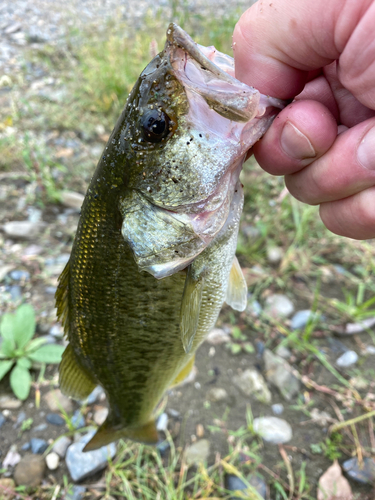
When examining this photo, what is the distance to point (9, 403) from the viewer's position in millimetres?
2352

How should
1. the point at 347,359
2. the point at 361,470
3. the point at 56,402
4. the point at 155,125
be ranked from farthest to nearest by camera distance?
the point at 347,359, the point at 56,402, the point at 361,470, the point at 155,125

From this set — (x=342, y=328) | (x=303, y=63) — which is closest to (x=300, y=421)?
(x=342, y=328)

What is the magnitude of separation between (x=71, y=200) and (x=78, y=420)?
2.26 meters

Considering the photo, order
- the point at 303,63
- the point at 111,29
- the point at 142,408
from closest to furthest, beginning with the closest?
the point at 303,63
the point at 142,408
the point at 111,29

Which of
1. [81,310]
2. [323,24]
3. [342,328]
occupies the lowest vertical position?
[342,328]

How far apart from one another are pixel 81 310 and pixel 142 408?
725mm

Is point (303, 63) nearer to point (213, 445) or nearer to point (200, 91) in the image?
point (200, 91)

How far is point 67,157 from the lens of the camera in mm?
4293

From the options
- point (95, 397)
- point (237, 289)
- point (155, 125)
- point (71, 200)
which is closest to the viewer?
point (155, 125)

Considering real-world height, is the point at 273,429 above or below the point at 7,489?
above

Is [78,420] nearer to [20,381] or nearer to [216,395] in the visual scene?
[20,381]

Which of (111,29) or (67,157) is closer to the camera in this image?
Answer: (67,157)

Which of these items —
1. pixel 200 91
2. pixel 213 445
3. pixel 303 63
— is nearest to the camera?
pixel 200 91

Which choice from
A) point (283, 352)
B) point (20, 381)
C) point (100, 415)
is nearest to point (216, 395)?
point (283, 352)
